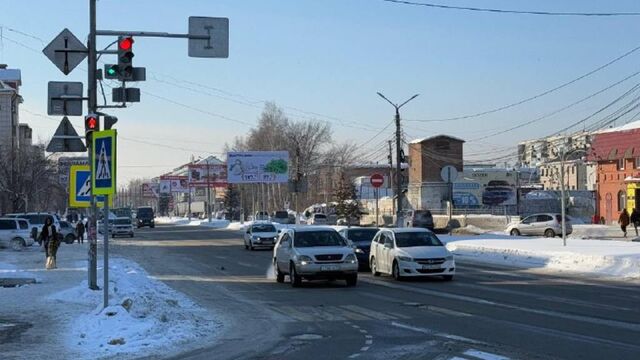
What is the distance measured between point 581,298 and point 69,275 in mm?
15103

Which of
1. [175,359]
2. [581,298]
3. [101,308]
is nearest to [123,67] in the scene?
[101,308]

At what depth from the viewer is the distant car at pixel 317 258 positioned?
2012 centimetres

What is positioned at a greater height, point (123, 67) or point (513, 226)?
point (123, 67)

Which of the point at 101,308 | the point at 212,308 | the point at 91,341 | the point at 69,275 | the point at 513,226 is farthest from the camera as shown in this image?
the point at 513,226

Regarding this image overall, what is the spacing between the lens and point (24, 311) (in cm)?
1480

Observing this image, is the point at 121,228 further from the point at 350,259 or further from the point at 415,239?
the point at 350,259

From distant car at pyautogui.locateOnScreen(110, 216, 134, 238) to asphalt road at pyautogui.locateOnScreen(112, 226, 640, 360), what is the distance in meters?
42.4

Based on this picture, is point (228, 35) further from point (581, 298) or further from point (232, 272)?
point (232, 272)

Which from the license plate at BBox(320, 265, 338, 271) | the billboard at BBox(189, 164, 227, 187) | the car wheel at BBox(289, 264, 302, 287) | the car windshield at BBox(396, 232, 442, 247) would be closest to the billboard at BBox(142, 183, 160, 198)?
the billboard at BBox(189, 164, 227, 187)

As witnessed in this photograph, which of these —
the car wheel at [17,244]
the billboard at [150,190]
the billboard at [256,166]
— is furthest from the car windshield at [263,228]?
the billboard at [150,190]

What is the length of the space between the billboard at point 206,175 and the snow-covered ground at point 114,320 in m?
93.2

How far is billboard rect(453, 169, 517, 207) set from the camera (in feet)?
265

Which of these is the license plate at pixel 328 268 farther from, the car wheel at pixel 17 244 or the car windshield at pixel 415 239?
the car wheel at pixel 17 244

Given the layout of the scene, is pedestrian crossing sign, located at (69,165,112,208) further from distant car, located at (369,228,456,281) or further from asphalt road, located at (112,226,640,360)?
distant car, located at (369,228,456,281)
